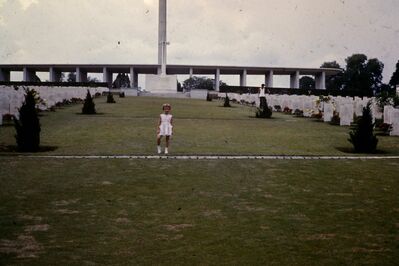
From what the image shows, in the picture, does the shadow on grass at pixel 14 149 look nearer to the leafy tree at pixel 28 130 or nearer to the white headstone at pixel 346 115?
the leafy tree at pixel 28 130

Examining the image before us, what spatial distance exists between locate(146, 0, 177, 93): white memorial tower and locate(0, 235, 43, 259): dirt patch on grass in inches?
1972

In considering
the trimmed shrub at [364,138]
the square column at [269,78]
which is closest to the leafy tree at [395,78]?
the square column at [269,78]

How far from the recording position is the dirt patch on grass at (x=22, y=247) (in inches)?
176

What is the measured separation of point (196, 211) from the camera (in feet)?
20.2

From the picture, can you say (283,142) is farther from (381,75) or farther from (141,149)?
(381,75)

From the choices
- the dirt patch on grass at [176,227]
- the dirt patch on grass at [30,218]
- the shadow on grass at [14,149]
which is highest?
the shadow on grass at [14,149]

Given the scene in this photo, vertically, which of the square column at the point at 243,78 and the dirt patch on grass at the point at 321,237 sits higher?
the square column at the point at 243,78

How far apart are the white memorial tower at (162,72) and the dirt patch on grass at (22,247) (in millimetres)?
50094

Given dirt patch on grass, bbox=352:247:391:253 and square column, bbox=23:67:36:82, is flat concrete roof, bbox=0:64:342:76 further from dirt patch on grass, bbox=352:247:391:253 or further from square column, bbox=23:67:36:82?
dirt patch on grass, bbox=352:247:391:253

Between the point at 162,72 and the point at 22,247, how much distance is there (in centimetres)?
5337

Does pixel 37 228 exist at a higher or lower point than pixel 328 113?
lower

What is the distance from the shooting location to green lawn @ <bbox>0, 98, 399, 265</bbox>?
15.0ft

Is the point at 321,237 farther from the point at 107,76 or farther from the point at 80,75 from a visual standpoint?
the point at 80,75

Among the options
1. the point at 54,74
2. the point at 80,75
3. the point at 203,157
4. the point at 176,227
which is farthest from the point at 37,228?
the point at 54,74
